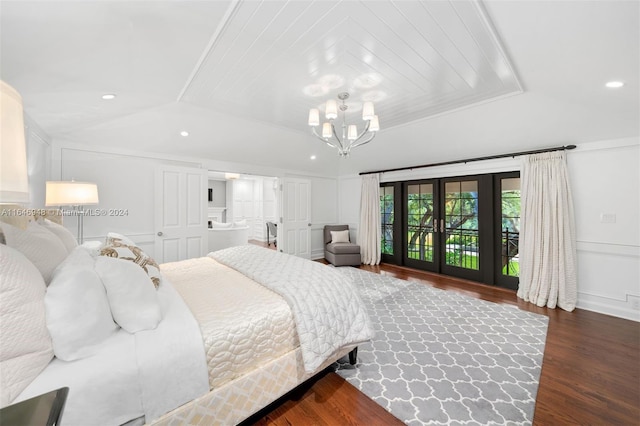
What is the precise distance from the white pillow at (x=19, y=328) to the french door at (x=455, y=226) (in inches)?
208

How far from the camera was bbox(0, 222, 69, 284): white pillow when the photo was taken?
4.01ft

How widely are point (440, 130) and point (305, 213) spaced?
131 inches

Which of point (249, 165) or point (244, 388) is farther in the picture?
point (249, 165)

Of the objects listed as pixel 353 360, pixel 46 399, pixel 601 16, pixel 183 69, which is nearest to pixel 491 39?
pixel 601 16

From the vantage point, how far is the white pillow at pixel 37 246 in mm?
1223

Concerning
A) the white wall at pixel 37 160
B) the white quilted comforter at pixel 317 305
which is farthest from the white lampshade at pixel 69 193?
the white quilted comforter at pixel 317 305

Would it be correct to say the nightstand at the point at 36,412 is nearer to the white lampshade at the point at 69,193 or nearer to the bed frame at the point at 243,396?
the bed frame at the point at 243,396

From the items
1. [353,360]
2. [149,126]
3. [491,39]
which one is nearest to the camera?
[491,39]

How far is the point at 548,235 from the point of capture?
3.47 m

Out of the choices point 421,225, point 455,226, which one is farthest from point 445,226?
point 421,225

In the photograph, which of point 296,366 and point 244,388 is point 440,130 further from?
point 244,388

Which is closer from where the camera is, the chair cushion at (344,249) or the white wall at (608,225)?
the white wall at (608,225)

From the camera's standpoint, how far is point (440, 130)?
156 inches

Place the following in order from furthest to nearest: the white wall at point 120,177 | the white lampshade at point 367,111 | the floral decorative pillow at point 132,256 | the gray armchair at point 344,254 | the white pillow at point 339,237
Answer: the white pillow at point 339,237 < the gray armchair at point 344,254 < the white wall at point 120,177 < the white lampshade at point 367,111 < the floral decorative pillow at point 132,256
